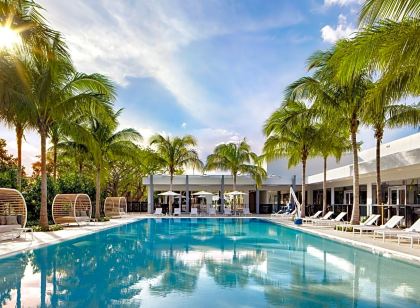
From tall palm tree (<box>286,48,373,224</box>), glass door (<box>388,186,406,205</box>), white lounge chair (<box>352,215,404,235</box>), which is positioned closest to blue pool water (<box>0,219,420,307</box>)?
white lounge chair (<box>352,215,404,235</box>)

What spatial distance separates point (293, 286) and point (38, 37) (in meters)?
6.32

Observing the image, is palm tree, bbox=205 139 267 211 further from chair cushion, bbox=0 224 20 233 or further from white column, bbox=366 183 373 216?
chair cushion, bbox=0 224 20 233

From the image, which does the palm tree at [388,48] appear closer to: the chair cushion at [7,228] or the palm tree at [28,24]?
the palm tree at [28,24]

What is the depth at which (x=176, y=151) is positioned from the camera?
1273 inches

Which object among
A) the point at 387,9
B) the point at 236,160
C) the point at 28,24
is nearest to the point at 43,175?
the point at 28,24

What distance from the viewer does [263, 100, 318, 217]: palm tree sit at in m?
21.4

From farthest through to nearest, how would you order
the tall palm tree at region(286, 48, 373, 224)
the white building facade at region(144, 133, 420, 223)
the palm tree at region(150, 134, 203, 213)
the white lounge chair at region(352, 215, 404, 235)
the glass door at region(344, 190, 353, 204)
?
the palm tree at region(150, 134, 203, 213) < the glass door at region(344, 190, 353, 204) < the white building facade at region(144, 133, 420, 223) < the tall palm tree at region(286, 48, 373, 224) < the white lounge chair at region(352, 215, 404, 235)

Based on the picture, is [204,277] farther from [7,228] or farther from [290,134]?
[290,134]

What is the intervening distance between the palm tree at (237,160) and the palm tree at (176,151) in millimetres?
1382

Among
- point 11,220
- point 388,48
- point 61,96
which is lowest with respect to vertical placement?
point 11,220

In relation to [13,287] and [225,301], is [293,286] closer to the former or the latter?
[225,301]

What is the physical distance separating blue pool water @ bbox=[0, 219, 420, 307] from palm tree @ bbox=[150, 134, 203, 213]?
18.5 metres

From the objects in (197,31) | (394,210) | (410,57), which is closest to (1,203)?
(197,31)

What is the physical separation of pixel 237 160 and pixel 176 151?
4688 mm
